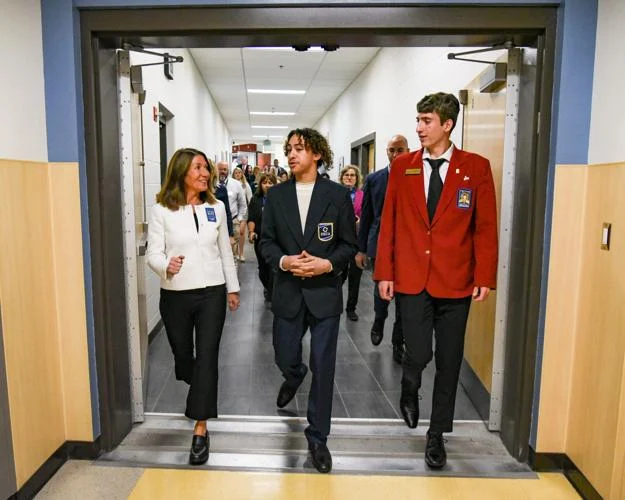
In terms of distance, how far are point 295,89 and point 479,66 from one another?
8.01 m

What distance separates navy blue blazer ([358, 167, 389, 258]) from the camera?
389 centimetres

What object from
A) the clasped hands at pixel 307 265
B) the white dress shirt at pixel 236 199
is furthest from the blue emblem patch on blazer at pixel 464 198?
A: the white dress shirt at pixel 236 199

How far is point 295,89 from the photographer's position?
11.7 metres

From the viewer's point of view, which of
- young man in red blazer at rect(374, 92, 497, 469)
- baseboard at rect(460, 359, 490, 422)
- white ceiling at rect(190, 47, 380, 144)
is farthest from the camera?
white ceiling at rect(190, 47, 380, 144)

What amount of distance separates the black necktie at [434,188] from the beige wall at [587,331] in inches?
20.3

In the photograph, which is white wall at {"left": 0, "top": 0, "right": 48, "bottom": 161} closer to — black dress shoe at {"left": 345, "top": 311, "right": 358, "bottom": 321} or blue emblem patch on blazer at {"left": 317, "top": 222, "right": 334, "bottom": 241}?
blue emblem patch on blazer at {"left": 317, "top": 222, "right": 334, "bottom": 241}

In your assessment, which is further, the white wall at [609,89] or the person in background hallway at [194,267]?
the person in background hallway at [194,267]

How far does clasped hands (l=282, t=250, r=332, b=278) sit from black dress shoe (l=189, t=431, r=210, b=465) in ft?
3.18

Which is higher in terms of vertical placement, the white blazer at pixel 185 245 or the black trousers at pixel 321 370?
the white blazer at pixel 185 245

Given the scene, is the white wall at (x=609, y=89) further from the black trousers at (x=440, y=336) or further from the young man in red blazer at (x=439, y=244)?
the black trousers at (x=440, y=336)

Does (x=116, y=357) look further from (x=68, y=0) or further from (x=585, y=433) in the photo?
(x=585, y=433)

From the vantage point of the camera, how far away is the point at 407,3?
2363 millimetres

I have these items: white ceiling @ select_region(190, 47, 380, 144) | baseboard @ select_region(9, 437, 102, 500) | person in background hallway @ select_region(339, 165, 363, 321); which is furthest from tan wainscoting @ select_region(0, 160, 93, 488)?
white ceiling @ select_region(190, 47, 380, 144)

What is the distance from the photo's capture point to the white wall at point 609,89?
213 centimetres
